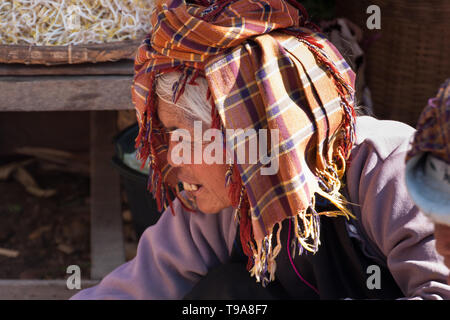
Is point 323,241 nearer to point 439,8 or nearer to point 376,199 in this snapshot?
point 376,199

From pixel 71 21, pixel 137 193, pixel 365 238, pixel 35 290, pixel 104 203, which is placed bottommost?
pixel 35 290

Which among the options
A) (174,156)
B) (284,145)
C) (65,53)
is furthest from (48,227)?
(284,145)

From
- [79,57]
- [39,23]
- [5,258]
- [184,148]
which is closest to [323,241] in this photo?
[184,148]

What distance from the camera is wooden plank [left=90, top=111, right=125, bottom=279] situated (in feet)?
7.65

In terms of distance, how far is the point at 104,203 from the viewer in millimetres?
2678

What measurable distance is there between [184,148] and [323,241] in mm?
357

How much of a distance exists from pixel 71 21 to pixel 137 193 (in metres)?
0.64

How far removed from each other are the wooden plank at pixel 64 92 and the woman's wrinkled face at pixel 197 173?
2.57ft

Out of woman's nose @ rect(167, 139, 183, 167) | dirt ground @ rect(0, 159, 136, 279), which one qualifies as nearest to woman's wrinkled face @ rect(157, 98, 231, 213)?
woman's nose @ rect(167, 139, 183, 167)

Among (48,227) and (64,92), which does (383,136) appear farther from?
(48,227)

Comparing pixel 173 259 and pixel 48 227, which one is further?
pixel 48 227

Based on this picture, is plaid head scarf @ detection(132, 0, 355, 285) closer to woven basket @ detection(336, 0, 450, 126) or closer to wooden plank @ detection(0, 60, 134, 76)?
wooden plank @ detection(0, 60, 134, 76)

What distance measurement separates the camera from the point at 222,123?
3.97 feet

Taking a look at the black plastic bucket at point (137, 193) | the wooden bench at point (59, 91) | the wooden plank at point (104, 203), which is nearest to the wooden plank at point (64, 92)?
the wooden bench at point (59, 91)
